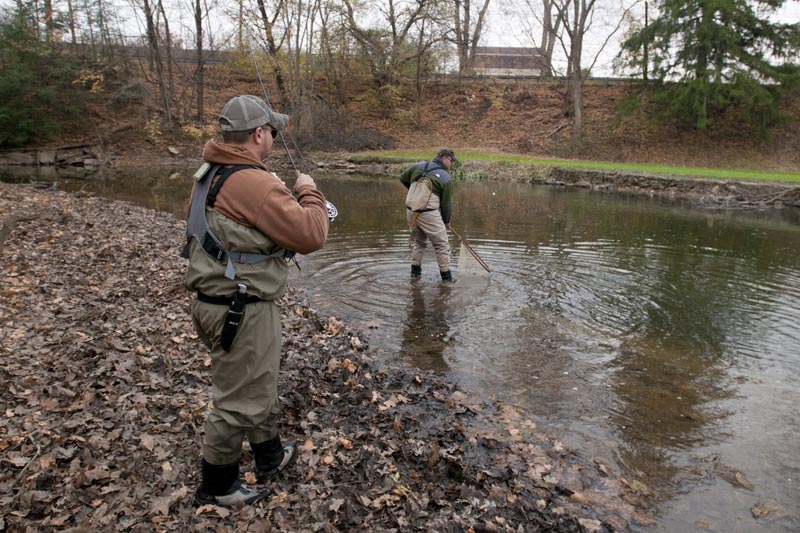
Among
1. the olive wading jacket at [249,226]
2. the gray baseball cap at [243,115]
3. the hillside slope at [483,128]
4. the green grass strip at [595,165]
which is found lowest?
the olive wading jacket at [249,226]

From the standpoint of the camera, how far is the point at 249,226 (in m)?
3.25

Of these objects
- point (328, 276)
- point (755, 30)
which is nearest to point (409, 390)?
point (328, 276)

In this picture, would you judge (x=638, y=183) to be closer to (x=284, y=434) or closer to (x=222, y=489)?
(x=284, y=434)

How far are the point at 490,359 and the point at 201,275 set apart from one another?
4528 millimetres

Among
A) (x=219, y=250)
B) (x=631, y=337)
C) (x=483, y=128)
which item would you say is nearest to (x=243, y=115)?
(x=219, y=250)

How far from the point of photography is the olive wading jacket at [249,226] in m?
3.22

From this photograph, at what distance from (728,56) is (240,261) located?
122 ft

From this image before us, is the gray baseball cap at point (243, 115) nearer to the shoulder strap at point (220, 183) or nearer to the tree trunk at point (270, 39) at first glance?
the shoulder strap at point (220, 183)

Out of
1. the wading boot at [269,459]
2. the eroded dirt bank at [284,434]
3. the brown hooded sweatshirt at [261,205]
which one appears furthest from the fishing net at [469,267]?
the brown hooded sweatshirt at [261,205]

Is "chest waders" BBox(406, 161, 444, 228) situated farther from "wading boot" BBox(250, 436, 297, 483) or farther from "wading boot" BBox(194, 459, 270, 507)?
"wading boot" BBox(194, 459, 270, 507)

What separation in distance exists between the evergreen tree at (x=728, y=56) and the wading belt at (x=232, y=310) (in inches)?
1402

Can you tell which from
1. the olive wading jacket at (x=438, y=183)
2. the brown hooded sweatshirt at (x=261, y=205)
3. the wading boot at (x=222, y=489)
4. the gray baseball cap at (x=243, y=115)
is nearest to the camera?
the brown hooded sweatshirt at (x=261, y=205)

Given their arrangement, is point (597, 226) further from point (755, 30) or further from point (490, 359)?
point (755, 30)

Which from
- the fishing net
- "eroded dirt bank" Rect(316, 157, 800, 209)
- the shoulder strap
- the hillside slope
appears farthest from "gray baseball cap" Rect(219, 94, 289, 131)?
the hillside slope
